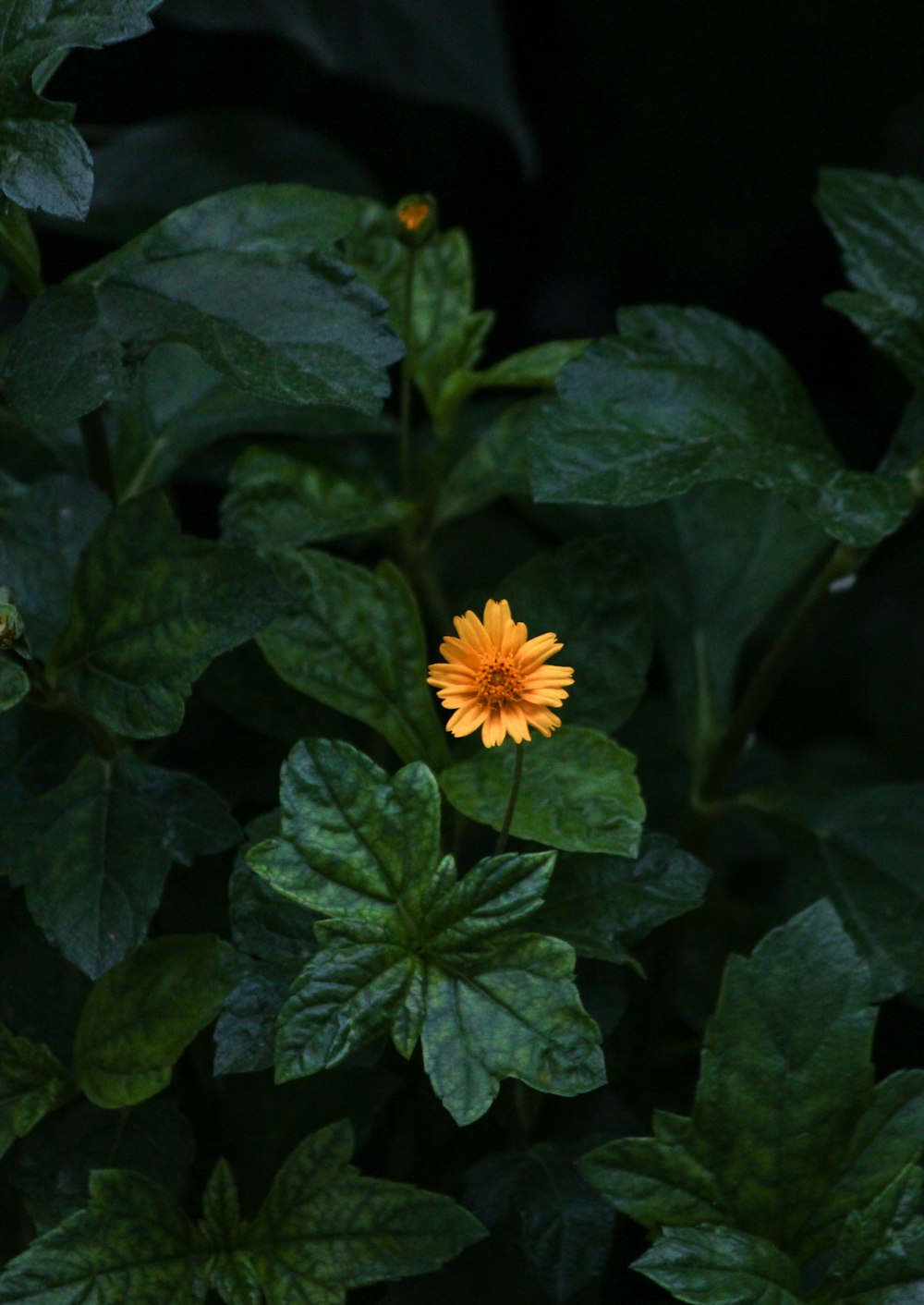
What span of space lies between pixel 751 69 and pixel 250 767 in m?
1.25

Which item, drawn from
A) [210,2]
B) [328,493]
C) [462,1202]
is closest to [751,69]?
[210,2]

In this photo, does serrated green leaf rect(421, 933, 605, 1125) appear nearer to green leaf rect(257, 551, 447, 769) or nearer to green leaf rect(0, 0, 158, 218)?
green leaf rect(257, 551, 447, 769)

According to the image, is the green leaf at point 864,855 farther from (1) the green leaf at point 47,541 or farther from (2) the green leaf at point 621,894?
(1) the green leaf at point 47,541

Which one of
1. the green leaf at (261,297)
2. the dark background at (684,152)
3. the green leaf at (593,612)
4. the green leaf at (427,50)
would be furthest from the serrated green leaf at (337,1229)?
the dark background at (684,152)

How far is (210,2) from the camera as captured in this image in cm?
127

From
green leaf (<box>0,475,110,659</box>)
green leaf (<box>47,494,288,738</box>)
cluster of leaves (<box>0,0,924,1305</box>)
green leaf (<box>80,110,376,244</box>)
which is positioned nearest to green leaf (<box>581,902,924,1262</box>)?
cluster of leaves (<box>0,0,924,1305</box>)

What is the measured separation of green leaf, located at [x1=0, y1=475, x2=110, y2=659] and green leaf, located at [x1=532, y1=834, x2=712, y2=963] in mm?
359

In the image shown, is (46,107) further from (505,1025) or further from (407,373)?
(505,1025)

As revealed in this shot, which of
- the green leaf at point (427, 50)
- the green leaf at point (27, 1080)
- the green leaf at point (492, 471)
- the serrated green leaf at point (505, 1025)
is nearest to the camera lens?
the serrated green leaf at point (505, 1025)

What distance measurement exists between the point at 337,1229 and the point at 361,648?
0.35 meters

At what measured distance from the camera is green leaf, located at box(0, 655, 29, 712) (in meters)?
0.73

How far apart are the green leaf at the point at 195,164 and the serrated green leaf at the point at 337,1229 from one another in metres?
0.81

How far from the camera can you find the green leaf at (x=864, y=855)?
3.17ft

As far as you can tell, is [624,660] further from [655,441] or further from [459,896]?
[459,896]
